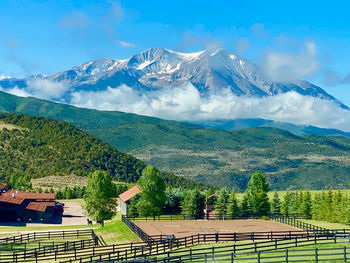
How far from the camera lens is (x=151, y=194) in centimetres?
8144

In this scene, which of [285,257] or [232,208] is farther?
[232,208]

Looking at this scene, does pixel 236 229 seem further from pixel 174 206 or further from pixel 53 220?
pixel 53 220

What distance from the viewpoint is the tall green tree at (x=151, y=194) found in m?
81.0

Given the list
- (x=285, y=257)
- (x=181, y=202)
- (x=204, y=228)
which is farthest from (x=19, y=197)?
(x=285, y=257)

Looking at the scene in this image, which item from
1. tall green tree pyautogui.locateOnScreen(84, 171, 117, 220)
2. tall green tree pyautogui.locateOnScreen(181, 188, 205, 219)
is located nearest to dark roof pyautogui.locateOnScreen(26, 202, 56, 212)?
tall green tree pyautogui.locateOnScreen(84, 171, 117, 220)

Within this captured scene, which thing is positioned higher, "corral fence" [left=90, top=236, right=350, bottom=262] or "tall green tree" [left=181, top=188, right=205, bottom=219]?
"tall green tree" [left=181, top=188, right=205, bottom=219]

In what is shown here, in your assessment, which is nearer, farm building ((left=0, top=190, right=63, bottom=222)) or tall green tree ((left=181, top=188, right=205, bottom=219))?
tall green tree ((left=181, top=188, right=205, bottom=219))

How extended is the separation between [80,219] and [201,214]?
26743mm

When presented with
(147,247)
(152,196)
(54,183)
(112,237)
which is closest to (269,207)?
(152,196)

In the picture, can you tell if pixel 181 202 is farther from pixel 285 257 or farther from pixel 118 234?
pixel 285 257

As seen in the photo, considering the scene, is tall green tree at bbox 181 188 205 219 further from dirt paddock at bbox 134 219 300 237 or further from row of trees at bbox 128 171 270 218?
dirt paddock at bbox 134 219 300 237

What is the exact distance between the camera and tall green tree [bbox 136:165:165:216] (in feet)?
266

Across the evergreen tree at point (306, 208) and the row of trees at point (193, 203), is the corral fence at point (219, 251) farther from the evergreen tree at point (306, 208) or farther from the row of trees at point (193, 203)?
the evergreen tree at point (306, 208)

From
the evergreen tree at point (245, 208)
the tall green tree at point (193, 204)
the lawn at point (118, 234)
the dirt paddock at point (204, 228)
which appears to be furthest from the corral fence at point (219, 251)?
the tall green tree at point (193, 204)
